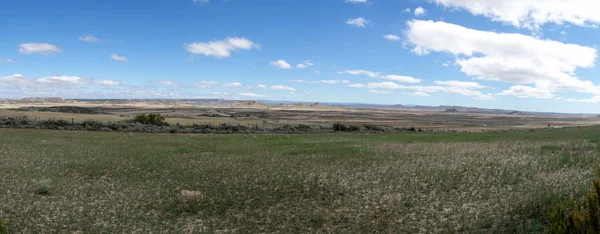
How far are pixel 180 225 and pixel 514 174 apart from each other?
14152 millimetres

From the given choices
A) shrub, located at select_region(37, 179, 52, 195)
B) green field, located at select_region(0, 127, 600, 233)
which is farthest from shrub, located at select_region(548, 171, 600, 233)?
shrub, located at select_region(37, 179, 52, 195)

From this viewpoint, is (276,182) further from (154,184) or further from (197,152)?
(197,152)

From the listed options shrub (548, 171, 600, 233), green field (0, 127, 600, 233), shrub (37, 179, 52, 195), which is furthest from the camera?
shrub (37, 179, 52, 195)

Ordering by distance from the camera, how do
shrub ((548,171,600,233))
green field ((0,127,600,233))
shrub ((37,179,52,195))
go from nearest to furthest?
shrub ((548,171,600,233)) < green field ((0,127,600,233)) < shrub ((37,179,52,195))

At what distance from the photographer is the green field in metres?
13.9

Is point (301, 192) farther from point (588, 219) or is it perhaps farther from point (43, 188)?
point (588, 219)

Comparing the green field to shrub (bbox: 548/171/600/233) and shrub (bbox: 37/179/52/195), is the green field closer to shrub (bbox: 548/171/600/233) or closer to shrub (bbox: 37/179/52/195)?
shrub (bbox: 37/179/52/195)

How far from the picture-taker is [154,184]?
20953 mm

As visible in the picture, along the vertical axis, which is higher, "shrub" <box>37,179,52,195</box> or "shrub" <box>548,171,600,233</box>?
"shrub" <box>548,171,600,233</box>

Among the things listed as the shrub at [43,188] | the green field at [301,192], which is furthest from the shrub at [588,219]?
the shrub at [43,188]

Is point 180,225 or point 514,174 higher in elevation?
point 514,174

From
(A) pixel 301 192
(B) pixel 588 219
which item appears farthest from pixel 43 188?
(B) pixel 588 219

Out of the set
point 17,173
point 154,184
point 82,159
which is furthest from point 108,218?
point 82,159

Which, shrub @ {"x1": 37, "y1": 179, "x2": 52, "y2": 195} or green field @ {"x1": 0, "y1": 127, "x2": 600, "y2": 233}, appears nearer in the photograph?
green field @ {"x1": 0, "y1": 127, "x2": 600, "y2": 233}
